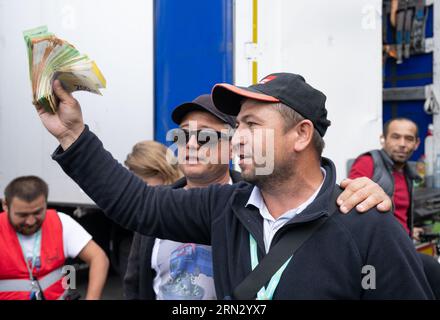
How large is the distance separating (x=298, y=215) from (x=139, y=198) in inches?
23.7

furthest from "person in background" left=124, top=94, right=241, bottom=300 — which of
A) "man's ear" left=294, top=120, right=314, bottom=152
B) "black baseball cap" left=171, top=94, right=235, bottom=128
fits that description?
"man's ear" left=294, top=120, right=314, bottom=152

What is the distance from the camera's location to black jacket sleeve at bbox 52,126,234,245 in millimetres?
1714

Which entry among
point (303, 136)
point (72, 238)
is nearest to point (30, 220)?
point (72, 238)

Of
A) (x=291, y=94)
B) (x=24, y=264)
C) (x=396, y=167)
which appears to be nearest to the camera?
(x=291, y=94)

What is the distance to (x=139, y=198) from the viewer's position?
5.98ft

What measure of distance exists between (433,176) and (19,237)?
4167mm

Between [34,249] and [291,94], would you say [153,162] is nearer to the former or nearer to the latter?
[34,249]

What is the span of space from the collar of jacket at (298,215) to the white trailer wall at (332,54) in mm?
1538

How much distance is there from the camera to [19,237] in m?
2.86

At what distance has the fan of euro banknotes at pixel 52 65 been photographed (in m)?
1.54

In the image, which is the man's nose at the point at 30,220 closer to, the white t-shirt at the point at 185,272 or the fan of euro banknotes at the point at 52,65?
the white t-shirt at the point at 185,272

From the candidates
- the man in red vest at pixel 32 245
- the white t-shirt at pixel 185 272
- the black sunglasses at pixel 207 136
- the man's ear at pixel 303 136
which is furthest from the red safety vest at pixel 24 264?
the man's ear at pixel 303 136
